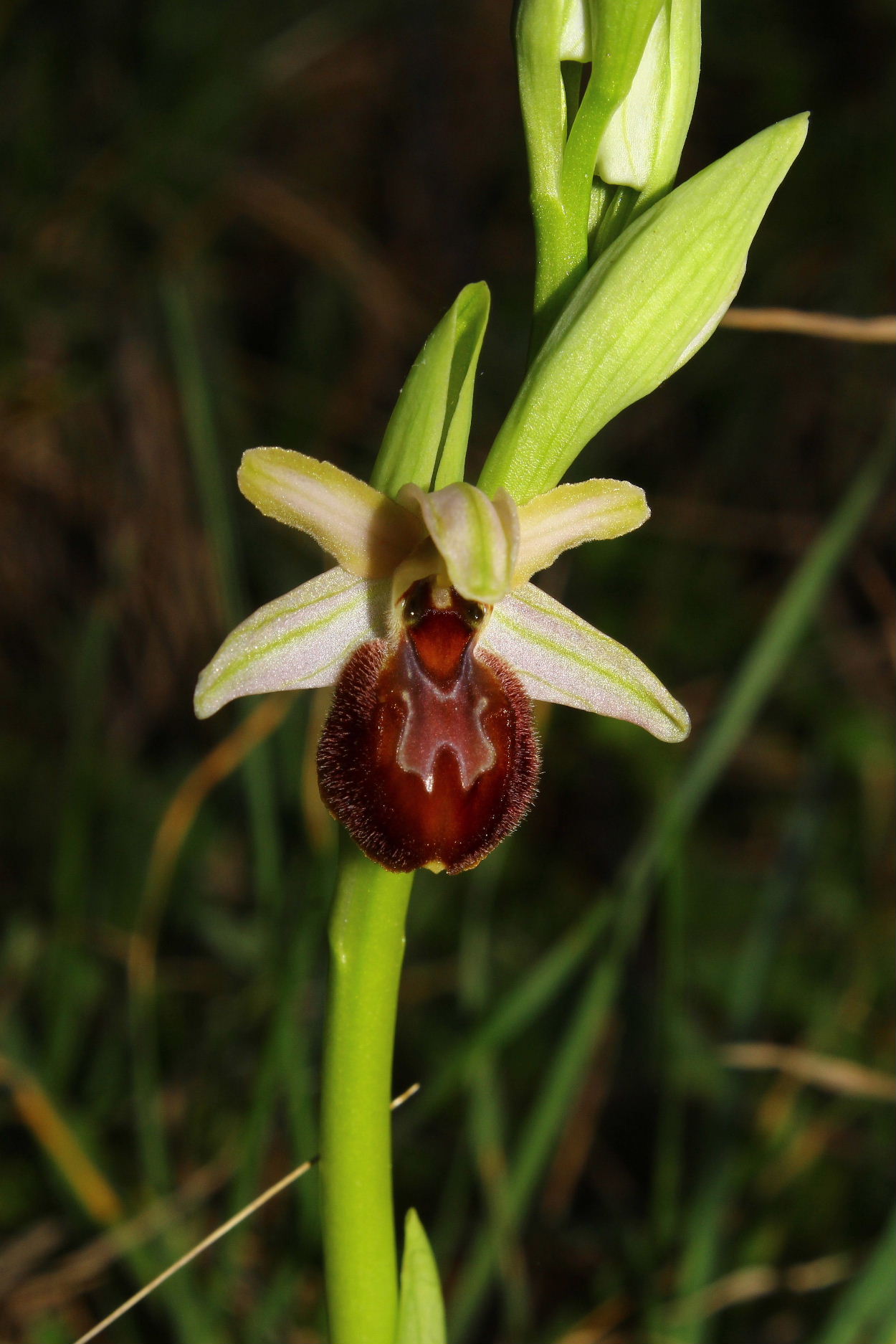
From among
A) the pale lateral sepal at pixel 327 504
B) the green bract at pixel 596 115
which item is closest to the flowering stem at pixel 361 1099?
the pale lateral sepal at pixel 327 504

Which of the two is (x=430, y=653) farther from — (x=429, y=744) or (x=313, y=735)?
(x=313, y=735)

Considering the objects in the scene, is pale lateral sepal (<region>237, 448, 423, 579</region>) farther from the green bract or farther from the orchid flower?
the green bract

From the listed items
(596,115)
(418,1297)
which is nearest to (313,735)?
(418,1297)

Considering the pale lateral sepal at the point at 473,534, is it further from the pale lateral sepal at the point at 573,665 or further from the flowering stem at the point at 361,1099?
the flowering stem at the point at 361,1099

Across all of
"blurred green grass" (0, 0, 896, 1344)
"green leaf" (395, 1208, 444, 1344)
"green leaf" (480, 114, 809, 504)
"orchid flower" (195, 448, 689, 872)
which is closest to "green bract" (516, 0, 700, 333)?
"green leaf" (480, 114, 809, 504)

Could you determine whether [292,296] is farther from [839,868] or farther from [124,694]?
[839,868]

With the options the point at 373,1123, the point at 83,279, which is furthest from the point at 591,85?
the point at 83,279
